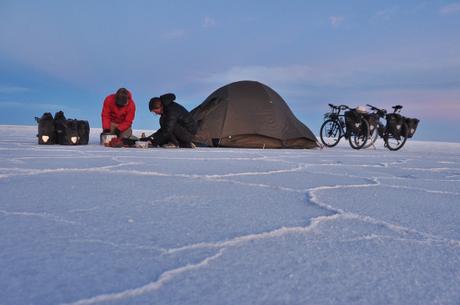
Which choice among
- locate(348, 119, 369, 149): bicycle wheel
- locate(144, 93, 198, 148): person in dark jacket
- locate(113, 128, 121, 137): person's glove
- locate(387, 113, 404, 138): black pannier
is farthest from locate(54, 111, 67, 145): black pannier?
locate(387, 113, 404, 138): black pannier

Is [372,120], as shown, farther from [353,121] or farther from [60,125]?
[60,125]

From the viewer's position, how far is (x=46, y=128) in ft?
19.7

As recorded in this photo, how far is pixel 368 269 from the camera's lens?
36.4 inches

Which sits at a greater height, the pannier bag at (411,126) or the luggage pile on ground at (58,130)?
the pannier bag at (411,126)

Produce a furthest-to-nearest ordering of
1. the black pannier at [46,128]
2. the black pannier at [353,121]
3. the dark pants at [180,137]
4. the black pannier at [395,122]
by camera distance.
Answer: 1. the black pannier at [395,122]
2. the black pannier at [353,121]
3. the dark pants at [180,137]
4. the black pannier at [46,128]

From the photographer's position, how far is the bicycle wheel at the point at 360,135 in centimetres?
768

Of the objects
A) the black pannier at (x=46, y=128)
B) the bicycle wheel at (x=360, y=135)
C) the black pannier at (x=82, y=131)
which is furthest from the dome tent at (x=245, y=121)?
the black pannier at (x=46, y=128)

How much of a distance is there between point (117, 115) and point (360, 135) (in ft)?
14.5

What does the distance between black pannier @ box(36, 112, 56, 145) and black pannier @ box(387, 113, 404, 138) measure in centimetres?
596

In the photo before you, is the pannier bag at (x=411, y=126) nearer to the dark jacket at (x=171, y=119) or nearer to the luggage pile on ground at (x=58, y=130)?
the dark jacket at (x=171, y=119)

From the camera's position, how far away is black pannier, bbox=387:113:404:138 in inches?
312

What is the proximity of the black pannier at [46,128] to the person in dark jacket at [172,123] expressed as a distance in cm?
143

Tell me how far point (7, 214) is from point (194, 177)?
3.87ft

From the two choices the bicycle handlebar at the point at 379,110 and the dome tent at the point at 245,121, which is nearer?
the dome tent at the point at 245,121
